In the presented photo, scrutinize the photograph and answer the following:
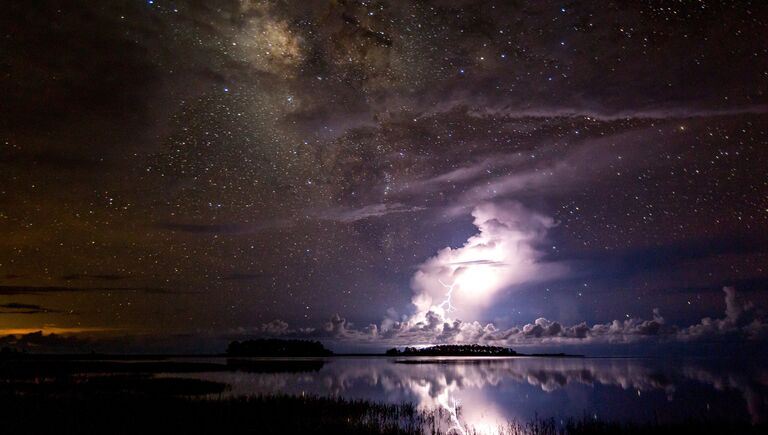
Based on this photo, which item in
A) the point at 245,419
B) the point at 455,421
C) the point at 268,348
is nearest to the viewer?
the point at 245,419

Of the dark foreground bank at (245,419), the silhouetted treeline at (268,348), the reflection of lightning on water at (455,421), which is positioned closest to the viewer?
the dark foreground bank at (245,419)

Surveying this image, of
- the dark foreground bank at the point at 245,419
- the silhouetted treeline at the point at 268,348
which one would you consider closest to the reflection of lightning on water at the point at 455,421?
the dark foreground bank at the point at 245,419

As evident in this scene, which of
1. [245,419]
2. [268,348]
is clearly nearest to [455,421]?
→ [245,419]

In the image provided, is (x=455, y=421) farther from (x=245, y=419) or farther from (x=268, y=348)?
(x=268, y=348)

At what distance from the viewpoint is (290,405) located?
2806 cm

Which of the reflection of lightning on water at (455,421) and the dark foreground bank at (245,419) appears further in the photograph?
the reflection of lightning on water at (455,421)

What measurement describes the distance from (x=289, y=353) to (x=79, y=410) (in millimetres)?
173935

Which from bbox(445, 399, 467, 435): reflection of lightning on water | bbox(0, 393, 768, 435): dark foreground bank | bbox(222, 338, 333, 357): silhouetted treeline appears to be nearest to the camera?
bbox(0, 393, 768, 435): dark foreground bank

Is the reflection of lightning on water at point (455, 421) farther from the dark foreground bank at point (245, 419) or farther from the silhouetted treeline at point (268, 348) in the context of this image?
the silhouetted treeline at point (268, 348)

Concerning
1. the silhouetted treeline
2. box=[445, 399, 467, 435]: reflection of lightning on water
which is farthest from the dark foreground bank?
the silhouetted treeline

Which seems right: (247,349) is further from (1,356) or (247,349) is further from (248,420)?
(248,420)

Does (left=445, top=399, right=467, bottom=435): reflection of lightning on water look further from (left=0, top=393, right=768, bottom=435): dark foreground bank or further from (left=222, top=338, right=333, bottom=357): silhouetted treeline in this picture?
(left=222, top=338, right=333, bottom=357): silhouetted treeline

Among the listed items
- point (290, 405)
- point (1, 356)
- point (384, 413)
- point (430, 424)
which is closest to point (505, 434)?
point (430, 424)

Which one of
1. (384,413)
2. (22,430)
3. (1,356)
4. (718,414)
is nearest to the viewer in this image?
(22,430)
